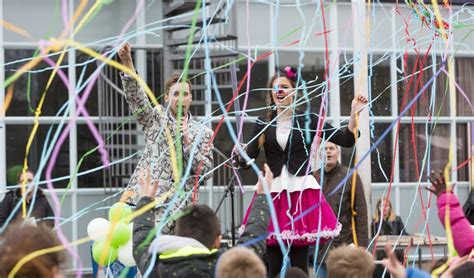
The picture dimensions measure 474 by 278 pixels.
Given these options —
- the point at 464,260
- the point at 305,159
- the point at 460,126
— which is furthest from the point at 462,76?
the point at 464,260

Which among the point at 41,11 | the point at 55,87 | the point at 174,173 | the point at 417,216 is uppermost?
the point at 41,11

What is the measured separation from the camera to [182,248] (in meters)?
3.97

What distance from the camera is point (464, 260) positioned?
4.26 m

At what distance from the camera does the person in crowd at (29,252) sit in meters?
3.31

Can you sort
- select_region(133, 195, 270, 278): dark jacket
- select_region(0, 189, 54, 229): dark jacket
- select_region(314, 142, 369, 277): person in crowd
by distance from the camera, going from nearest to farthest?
select_region(133, 195, 270, 278): dark jacket, select_region(314, 142, 369, 277): person in crowd, select_region(0, 189, 54, 229): dark jacket

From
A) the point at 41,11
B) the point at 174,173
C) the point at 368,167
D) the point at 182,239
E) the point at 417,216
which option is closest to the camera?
the point at 182,239

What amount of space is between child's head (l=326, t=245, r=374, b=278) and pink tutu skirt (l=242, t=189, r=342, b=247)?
1.77 m

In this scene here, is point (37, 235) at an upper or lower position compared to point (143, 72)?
lower

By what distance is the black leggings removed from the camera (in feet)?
18.7

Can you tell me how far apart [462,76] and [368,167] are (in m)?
3.95

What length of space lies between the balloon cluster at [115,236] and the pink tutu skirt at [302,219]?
0.87 metres

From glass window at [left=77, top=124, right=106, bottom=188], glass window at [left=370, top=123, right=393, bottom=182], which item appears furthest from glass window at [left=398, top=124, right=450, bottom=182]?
glass window at [left=77, top=124, right=106, bottom=188]

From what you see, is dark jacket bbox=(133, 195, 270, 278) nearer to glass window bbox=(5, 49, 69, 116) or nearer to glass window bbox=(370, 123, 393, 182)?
glass window bbox=(5, 49, 69, 116)

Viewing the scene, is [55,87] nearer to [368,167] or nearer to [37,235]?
[368,167]
